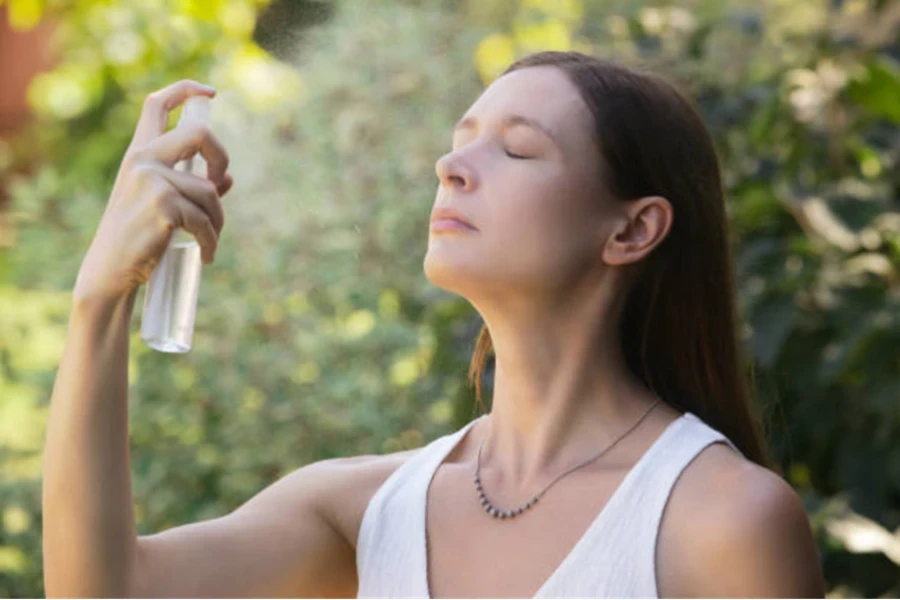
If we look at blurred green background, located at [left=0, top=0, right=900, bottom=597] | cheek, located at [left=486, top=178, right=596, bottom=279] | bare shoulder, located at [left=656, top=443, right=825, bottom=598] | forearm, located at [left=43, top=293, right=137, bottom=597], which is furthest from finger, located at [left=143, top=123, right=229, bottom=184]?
blurred green background, located at [left=0, top=0, right=900, bottom=597]

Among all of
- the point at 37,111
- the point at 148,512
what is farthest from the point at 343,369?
the point at 37,111

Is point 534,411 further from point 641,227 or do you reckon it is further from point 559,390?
point 641,227

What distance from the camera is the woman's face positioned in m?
1.27

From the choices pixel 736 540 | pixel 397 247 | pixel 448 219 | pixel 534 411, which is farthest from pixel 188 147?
pixel 397 247

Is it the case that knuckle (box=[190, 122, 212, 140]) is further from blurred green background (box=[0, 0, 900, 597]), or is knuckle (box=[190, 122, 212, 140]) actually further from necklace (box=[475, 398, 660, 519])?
blurred green background (box=[0, 0, 900, 597])

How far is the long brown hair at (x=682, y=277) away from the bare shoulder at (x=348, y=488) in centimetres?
28

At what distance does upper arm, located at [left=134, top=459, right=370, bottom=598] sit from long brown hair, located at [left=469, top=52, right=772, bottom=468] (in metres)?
0.34

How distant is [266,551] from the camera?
1390mm

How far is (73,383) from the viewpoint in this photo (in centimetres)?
120

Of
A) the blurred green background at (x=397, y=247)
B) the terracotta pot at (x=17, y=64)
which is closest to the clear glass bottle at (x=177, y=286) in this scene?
the blurred green background at (x=397, y=247)

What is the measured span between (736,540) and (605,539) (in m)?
0.12

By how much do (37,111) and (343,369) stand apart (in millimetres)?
2596

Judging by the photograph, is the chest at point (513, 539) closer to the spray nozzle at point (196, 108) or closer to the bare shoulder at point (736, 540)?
the bare shoulder at point (736, 540)

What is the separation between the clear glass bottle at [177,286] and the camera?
1.28 m
